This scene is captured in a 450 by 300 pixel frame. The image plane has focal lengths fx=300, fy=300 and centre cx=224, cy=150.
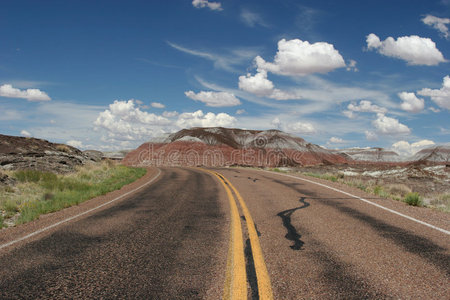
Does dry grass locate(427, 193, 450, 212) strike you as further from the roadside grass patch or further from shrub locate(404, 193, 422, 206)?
shrub locate(404, 193, 422, 206)

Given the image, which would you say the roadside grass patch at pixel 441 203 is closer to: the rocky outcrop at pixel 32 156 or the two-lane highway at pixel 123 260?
the two-lane highway at pixel 123 260

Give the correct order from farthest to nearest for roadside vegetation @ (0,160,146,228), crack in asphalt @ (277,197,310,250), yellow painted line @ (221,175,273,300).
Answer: roadside vegetation @ (0,160,146,228) < crack in asphalt @ (277,197,310,250) < yellow painted line @ (221,175,273,300)

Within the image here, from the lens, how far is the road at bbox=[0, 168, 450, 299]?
3305mm

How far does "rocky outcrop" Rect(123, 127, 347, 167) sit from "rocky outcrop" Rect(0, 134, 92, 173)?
2786 cm

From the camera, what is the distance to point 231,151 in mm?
74125

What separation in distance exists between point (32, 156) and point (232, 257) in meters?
22.6

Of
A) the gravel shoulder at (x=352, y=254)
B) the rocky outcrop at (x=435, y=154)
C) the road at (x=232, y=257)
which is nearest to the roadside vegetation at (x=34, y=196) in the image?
the road at (x=232, y=257)

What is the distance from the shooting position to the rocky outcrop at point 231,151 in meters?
66.4

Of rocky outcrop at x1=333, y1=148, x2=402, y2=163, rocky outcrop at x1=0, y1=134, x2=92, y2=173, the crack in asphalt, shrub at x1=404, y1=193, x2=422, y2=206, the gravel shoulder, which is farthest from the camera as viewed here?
rocky outcrop at x1=333, y1=148, x2=402, y2=163

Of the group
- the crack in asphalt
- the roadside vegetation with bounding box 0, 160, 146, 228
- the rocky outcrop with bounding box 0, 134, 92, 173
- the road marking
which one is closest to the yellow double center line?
the road marking

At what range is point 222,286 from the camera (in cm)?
Result: 336

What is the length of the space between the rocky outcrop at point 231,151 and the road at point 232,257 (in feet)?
136

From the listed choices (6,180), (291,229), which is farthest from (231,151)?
(291,229)

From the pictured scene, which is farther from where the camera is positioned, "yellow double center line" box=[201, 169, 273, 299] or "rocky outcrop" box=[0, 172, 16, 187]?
"rocky outcrop" box=[0, 172, 16, 187]
